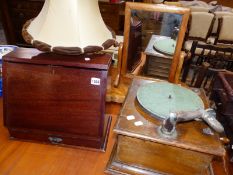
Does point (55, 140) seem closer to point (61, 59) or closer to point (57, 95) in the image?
point (57, 95)

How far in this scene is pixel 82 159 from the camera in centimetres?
82

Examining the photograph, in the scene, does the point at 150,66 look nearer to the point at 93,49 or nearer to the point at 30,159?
the point at 93,49

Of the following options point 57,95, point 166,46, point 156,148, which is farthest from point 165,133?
point 166,46

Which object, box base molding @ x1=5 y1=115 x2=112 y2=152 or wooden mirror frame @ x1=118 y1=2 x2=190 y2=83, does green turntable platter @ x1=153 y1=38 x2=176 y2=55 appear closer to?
wooden mirror frame @ x1=118 y1=2 x2=190 y2=83

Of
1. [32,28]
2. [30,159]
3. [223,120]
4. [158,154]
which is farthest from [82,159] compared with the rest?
[223,120]

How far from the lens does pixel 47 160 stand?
2.64ft

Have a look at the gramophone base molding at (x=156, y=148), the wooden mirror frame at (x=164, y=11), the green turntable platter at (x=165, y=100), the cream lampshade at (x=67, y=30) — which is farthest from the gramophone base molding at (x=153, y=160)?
the wooden mirror frame at (x=164, y=11)

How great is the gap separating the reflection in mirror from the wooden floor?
48 centimetres

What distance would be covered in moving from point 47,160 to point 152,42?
0.76m

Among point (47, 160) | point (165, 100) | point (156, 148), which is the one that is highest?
point (165, 100)

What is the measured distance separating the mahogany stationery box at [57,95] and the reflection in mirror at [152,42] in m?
0.33

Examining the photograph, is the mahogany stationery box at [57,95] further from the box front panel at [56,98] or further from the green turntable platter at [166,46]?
the green turntable platter at [166,46]

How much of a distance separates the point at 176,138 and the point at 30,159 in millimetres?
532

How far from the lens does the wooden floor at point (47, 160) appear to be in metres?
0.77
